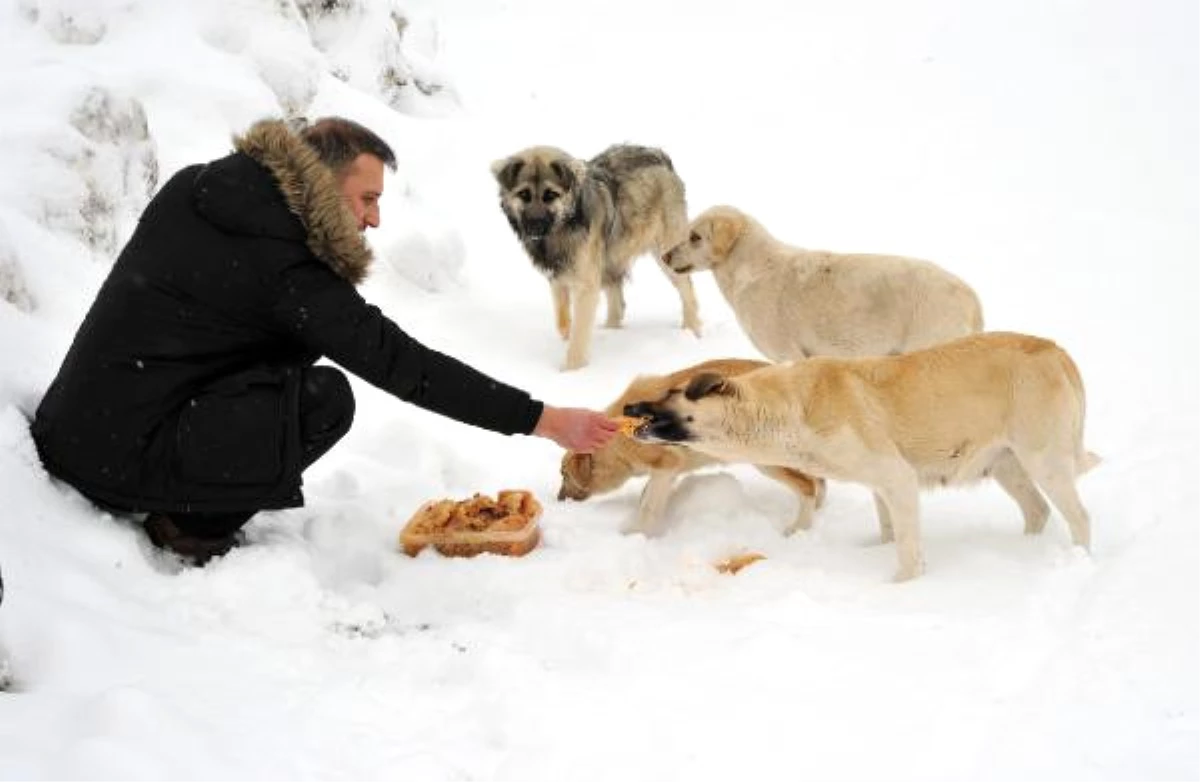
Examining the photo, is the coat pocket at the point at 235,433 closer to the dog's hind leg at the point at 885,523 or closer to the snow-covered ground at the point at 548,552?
the snow-covered ground at the point at 548,552

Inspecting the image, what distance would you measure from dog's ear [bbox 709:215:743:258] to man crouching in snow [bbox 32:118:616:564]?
3814mm

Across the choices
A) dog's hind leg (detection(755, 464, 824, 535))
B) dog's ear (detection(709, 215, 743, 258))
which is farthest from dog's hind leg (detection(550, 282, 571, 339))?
dog's hind leg (detection(755, 464, 824, 535))

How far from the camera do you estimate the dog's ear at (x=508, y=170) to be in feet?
29.0

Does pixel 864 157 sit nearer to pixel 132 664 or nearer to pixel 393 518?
pixel 393 518

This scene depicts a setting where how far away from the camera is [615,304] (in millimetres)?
9953

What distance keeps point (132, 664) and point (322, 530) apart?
1.80 m

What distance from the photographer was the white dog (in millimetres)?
6602

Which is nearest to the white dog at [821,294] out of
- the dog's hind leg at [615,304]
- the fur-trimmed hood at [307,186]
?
the dog's hind leg at [615,304]

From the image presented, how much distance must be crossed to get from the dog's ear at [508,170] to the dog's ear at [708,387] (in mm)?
4493

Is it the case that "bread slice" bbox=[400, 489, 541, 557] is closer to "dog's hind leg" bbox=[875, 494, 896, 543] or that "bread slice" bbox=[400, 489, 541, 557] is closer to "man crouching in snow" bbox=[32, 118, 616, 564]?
"man crouching in snow" bbox=[32, 118, 616, 564]

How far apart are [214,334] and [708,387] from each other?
2.19 m

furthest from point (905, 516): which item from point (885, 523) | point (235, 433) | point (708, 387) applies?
point (235, 433)

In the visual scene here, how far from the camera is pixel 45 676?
290 centimetres

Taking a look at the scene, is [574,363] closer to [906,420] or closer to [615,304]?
[615,304]
